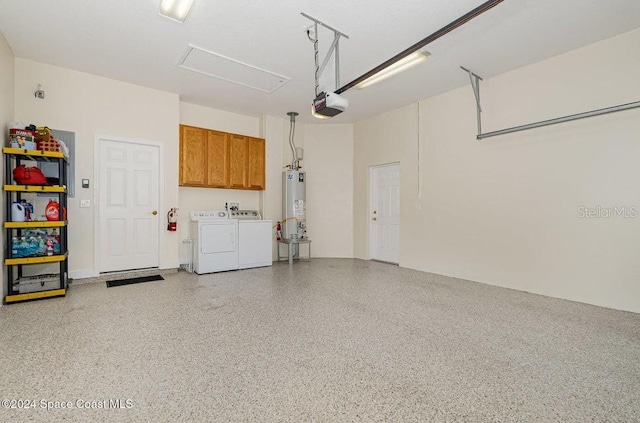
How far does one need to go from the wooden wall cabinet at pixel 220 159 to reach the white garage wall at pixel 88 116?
293 mm

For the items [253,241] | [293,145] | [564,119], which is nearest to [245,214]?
[253,241]

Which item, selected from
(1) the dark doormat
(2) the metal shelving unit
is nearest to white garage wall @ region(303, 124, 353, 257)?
(1) the dark doormat

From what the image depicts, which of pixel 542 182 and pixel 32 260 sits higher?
pixel 542 182

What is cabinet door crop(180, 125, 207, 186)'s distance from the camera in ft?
17.7

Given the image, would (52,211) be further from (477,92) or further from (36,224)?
(477,92)

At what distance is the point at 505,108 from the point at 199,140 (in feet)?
16.7

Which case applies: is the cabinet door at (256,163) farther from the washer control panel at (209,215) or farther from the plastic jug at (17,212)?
the plastic jug at (17,212)

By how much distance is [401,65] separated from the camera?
12.3 feet

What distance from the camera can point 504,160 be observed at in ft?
14.4

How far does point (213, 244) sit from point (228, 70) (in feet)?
9.17

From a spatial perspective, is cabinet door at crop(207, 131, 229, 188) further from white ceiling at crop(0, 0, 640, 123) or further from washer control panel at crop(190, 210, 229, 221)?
white ceiling at crop(0, 0, 640, 123)

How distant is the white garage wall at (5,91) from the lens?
11.4ft

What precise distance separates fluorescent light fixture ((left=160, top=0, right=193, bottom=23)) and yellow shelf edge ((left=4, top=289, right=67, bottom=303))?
3.48 metres

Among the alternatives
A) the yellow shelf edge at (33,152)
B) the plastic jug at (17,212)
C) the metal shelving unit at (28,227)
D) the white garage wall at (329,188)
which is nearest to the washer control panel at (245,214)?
the white garage wall at (329,188)
